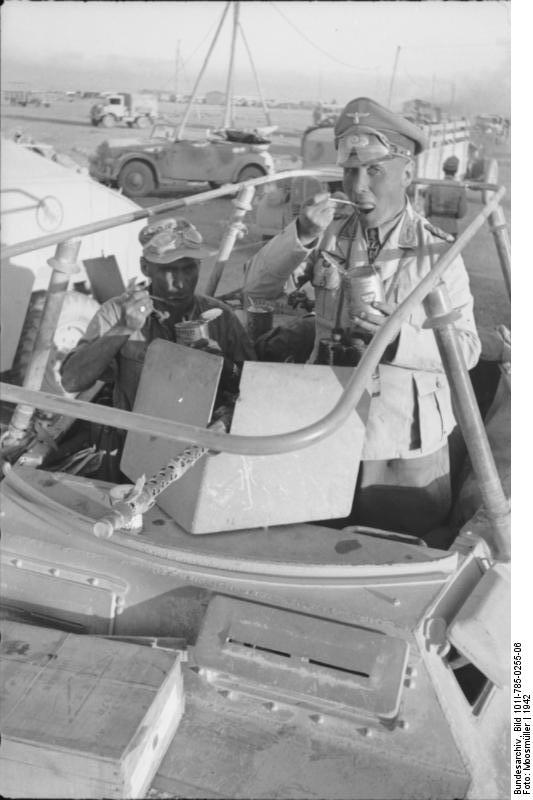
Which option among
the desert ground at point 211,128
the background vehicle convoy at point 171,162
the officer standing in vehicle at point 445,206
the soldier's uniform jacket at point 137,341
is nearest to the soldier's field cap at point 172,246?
the soldier's uniform jacket at point 137,341

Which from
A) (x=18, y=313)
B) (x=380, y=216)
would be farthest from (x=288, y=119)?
(x=380, y=216)

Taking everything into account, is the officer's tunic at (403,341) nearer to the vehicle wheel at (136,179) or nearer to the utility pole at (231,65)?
the utility pole at (231,65)

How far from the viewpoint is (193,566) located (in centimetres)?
256

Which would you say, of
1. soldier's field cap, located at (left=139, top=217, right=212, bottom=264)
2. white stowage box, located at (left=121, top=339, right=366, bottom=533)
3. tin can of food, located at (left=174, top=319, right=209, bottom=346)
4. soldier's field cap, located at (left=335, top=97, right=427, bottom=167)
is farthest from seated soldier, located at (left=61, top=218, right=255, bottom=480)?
soldier's field cap, located at (left=335, top=97, right=427, bottom=167)

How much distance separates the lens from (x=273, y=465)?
2699 mm

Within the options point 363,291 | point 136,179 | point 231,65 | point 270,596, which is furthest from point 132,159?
point 270,596

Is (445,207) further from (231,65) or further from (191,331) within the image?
(191,331)

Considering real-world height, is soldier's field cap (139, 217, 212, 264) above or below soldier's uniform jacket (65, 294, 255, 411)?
above

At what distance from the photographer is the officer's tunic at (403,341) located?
10.2 feet

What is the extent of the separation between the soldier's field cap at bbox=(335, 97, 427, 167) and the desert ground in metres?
2.37

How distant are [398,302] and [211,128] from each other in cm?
2330

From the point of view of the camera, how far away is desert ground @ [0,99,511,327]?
36.0 feet

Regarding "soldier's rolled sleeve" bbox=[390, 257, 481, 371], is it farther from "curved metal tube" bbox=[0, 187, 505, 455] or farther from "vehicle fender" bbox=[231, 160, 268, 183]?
"vehicle fender" bbox=[231, 160, 268, 183]
